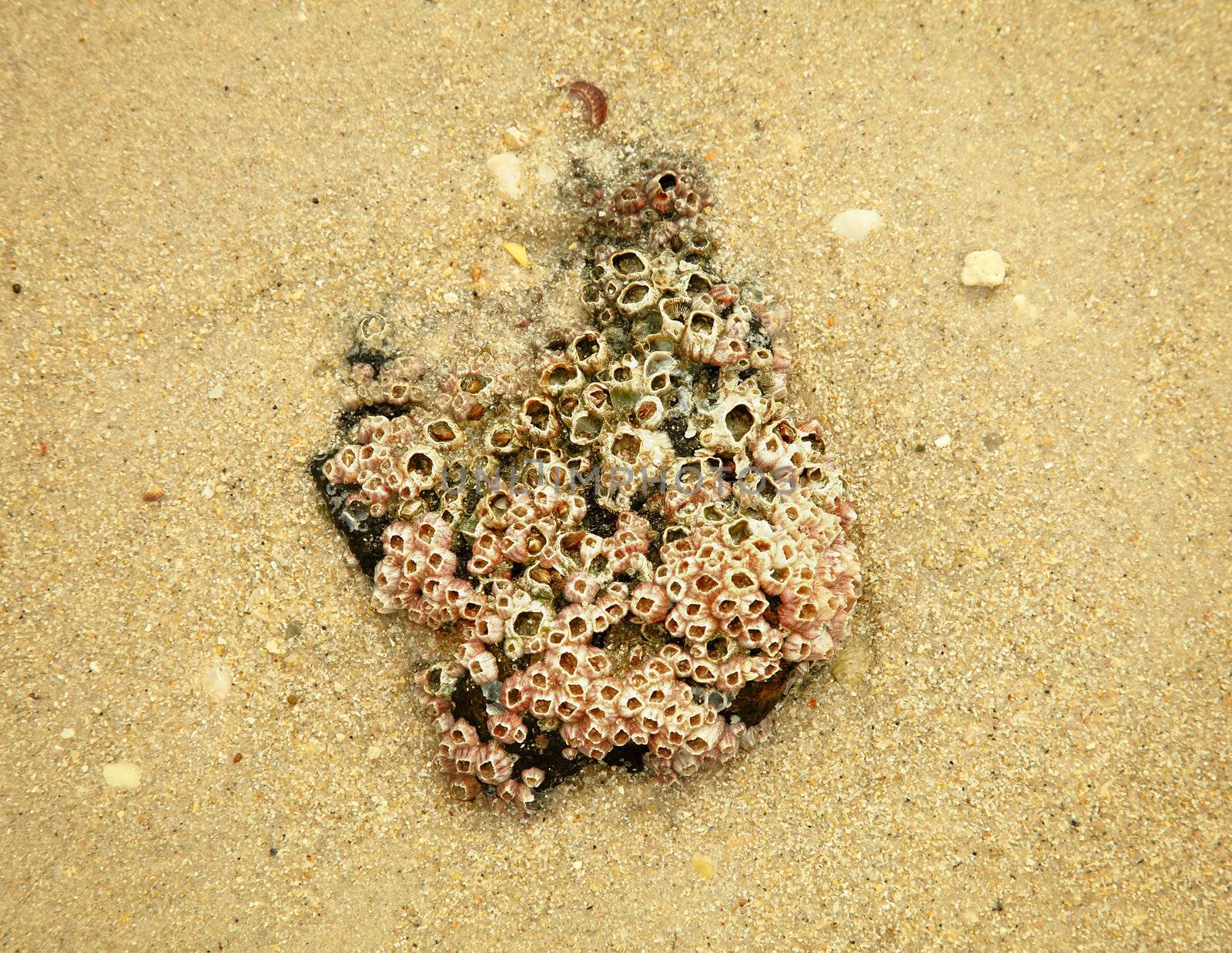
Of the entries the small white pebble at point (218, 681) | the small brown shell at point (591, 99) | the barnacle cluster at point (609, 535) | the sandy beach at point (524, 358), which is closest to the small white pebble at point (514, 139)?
the sandy beach at point (524, 358)

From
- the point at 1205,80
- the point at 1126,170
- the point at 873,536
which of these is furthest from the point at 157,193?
the point at 1205,80

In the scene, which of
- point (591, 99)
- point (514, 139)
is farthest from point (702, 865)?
point (591, 99)

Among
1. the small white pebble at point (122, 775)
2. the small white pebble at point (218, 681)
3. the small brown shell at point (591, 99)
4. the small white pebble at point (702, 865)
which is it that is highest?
the small brown shell at point (591, 99)

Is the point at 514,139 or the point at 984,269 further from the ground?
the point at 514,139

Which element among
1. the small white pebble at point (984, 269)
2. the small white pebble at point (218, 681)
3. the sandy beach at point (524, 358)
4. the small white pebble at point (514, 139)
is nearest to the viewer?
the sandy beach at point (524, 358)

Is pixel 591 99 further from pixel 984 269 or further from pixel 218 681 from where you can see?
pixel 218 681

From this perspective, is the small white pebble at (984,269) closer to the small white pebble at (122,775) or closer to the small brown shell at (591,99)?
the small brown shell at (591,99)
